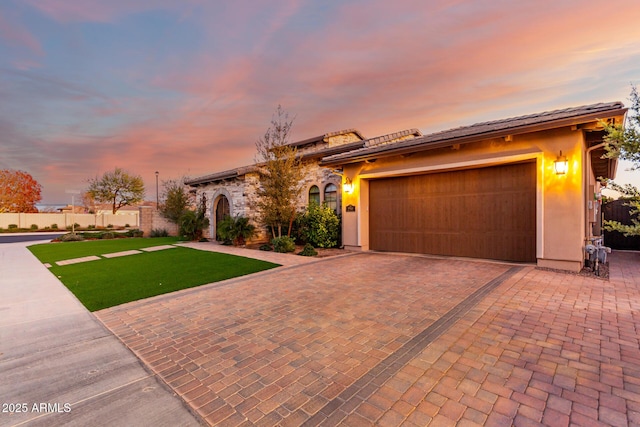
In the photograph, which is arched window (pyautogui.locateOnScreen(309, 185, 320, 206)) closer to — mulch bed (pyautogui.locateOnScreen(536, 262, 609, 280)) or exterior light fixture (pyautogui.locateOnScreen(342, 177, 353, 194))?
exterior light fixture (pyautogui.locateOnScreen(342, 177, 353, 194))

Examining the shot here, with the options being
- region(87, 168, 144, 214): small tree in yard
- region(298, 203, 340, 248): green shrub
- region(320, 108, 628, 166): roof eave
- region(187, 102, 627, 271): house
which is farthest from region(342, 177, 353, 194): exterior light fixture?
region(87, 168, 144, 214): small tree in yard

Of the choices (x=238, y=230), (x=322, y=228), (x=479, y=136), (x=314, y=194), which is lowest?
(x=238, y=230)

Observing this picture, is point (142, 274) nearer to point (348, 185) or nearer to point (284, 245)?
point (284, 245)

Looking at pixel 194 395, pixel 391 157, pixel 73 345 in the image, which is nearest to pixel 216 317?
pixel 73 345

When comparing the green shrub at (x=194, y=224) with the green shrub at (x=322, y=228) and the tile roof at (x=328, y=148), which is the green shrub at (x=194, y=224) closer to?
the tile roof at (x=328, y=148)

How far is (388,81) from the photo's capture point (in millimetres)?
11375

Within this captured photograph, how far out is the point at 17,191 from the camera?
1300 inches

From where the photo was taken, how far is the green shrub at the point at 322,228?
11.6 metres

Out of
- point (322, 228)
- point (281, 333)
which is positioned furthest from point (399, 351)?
point (322, 228)

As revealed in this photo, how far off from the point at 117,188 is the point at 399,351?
149 feet

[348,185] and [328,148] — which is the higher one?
[328,148]

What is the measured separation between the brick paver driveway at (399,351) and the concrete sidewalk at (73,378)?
0.19m

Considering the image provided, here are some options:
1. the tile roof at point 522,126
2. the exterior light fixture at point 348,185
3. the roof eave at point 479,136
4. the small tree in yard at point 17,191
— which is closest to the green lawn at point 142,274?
the exterior light fixture at point 348,185

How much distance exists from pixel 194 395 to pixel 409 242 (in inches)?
332
